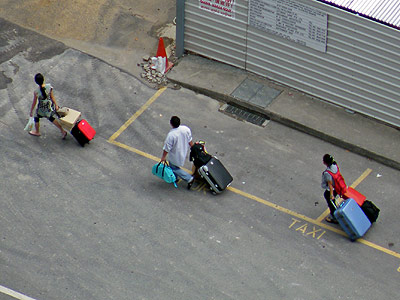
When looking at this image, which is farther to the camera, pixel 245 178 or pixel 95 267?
pixel 245 178

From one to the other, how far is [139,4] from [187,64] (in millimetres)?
2639

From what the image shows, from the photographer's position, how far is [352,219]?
14.7m

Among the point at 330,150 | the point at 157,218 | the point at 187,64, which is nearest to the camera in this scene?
the point at 157,218

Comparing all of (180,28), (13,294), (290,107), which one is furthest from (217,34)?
(13,294)

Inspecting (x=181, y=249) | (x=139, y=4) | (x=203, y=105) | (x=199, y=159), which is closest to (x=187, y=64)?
(x=203, y=105)

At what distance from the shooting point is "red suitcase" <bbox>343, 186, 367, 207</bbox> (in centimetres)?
1507

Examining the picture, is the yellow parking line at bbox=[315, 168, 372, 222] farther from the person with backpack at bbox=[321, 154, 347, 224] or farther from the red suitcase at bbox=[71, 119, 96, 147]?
the red suitcase at bbox=[71, 119, 96, 147]

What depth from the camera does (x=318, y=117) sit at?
17.5m

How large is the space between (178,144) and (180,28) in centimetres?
443

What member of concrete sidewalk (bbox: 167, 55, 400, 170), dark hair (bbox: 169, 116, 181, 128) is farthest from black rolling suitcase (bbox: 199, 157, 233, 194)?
concrete sidewalk (bbox: 167, 55, 400, 170)

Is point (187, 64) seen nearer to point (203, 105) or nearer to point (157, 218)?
point (203, 105)

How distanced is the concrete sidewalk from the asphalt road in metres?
0.23

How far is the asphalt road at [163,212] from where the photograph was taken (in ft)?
46.4

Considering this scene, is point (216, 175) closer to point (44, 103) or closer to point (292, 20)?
point (44, 103)
